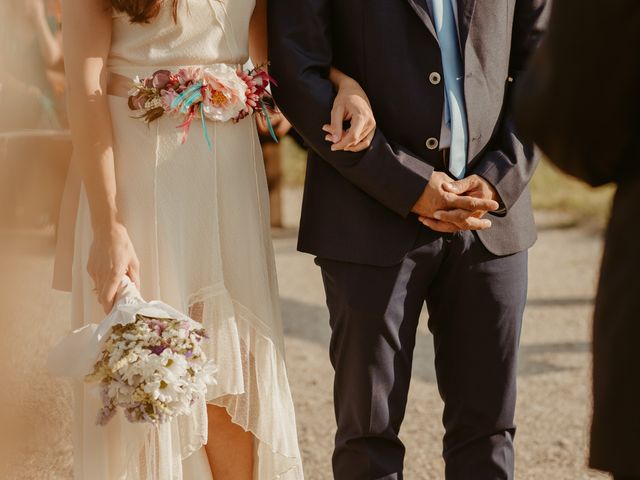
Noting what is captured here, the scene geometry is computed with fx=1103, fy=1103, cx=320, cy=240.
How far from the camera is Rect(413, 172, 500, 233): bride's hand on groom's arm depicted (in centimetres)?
268

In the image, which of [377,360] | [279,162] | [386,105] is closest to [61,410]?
[377,360]

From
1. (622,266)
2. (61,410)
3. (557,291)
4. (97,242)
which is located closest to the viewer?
(622,266)

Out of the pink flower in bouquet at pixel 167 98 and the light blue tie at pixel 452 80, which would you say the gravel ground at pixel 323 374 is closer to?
the pink flower in bouquet at pixel 167 98

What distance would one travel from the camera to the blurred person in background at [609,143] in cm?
162

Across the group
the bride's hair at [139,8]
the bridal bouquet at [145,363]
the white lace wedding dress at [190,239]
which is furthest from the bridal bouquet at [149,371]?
the bride's hair at [139,8]

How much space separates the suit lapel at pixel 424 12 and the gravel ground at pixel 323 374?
1330mm

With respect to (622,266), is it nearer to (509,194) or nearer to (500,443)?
(509,194)

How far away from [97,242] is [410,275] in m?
0.78

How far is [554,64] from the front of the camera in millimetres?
1677

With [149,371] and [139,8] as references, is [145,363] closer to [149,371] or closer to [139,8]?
[149,371]

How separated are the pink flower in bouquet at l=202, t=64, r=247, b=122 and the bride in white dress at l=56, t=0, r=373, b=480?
0.11ft

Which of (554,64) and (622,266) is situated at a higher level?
(554,64)

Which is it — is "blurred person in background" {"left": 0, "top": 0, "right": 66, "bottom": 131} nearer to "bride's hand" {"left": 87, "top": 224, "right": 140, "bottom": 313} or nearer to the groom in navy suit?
"bride's hand" {"left": 87, "top": 224, "right": 140, "bottom": 313}

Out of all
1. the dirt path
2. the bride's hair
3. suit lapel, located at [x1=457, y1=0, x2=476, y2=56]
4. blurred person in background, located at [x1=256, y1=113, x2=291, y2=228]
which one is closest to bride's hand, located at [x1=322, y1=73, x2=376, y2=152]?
suit lapel, located at [x1=457, y1=0, x2=476, y2=56]
